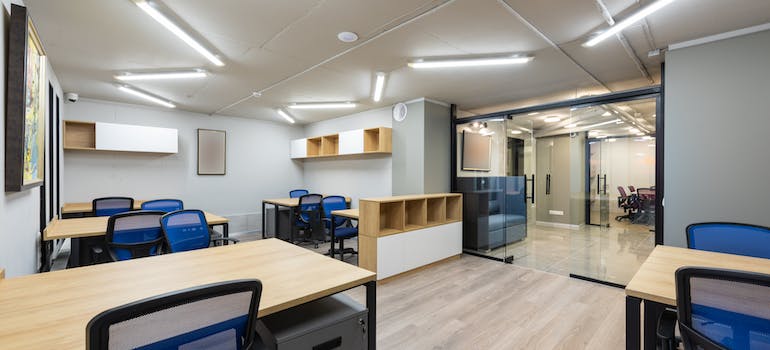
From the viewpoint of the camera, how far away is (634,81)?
13.2ft

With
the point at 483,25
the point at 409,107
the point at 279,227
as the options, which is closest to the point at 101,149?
the point at 279,227

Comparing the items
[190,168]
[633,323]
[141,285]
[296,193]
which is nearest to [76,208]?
[190,168]

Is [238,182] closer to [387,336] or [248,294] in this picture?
[387,336]

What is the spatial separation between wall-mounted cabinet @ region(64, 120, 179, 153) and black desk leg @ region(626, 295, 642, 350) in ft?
21.4

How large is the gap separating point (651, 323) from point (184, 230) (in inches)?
129

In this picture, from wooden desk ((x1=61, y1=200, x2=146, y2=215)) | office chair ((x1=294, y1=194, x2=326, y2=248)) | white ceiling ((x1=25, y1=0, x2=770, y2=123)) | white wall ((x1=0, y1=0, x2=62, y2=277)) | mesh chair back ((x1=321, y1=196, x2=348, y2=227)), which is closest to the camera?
white wall ((x1=0, y1=0, x2=62, y2=277))

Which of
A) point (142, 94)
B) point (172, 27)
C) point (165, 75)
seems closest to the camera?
point (172, 27)

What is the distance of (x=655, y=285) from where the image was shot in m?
1.53

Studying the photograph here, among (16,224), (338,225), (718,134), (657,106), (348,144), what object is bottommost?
(338,225)

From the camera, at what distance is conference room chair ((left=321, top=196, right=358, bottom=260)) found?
4.42m

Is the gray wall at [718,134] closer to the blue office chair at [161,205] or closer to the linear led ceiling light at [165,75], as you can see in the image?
the linear led ceiling light at [165,75]

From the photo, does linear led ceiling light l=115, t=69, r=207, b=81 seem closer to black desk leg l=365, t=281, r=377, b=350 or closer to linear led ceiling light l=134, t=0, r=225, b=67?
linear led ceiling light l=134, t=0, r=225, b=67

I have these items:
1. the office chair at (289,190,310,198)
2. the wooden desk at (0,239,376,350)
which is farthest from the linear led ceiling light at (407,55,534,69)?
the office chair at (289,190,310,198)

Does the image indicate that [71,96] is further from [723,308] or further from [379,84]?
[723,308]
